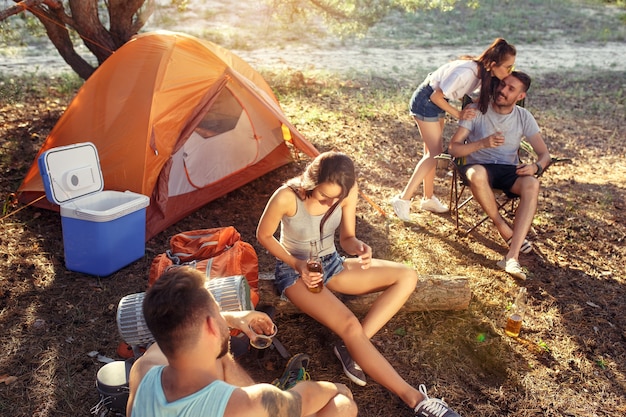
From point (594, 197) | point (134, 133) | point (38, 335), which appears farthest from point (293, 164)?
point (38, 335)

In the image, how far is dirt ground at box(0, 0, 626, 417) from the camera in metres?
2.86

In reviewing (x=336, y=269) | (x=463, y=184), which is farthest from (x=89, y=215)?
(x=463, y=184)

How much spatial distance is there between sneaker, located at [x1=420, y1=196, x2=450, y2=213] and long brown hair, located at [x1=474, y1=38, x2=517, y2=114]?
3.14ft

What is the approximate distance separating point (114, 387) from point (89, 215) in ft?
4.92

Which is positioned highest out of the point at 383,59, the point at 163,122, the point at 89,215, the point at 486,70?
the point at 486,70

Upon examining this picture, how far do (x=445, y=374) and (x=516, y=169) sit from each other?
6.10 ft

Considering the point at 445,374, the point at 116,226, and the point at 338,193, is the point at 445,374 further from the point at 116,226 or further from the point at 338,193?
the point at 116,226

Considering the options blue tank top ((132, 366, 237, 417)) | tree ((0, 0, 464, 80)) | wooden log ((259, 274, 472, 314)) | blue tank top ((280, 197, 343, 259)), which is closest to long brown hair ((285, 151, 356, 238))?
blue tank top ((280, 197, 343, 259))

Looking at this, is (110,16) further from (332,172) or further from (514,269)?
(514,269)

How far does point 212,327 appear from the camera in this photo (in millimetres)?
1634

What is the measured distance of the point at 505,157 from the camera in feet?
14.4

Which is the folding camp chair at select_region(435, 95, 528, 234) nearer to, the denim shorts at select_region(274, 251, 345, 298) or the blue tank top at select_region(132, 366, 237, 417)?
the denim shorts at select_region(274, 251, 345, 298)

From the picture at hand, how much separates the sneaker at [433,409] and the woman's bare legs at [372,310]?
0.03 meters

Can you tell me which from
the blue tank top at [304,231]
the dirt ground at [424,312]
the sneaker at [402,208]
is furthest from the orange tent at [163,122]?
the blue tank top at [304,231]
